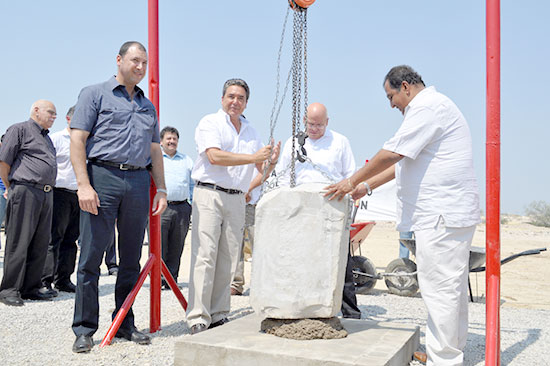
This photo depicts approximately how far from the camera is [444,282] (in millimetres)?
3564

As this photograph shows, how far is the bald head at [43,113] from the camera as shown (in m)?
6.16

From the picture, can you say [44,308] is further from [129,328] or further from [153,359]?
[153,359]

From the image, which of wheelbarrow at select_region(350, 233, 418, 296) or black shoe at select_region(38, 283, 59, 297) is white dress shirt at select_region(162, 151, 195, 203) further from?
wheelbarrow at select_region(350, 233, 418, 296)

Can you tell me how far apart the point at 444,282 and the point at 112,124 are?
255cm

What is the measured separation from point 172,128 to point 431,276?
15.2 feet

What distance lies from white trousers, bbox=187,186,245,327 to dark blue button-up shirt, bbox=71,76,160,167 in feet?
2.31

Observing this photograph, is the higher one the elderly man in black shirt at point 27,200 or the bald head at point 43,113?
the bald head at point 43,113

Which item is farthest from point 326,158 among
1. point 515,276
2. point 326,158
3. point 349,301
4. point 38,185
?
point 515,276

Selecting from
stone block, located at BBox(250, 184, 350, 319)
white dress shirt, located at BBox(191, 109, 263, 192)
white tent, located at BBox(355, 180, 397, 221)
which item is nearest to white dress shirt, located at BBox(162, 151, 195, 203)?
white dress shirt, located at BBox(191, 109, 263, 192)

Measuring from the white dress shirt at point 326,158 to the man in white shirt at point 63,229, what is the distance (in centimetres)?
288

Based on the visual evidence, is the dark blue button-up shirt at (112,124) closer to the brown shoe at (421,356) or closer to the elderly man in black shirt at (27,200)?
the elderly man in black shirt at (27,200)

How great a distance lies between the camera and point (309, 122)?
5.32m

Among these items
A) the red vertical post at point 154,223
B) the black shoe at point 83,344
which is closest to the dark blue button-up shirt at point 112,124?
→ the red vertical post at point 154,223

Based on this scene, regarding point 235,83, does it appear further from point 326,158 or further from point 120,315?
point 120,315
